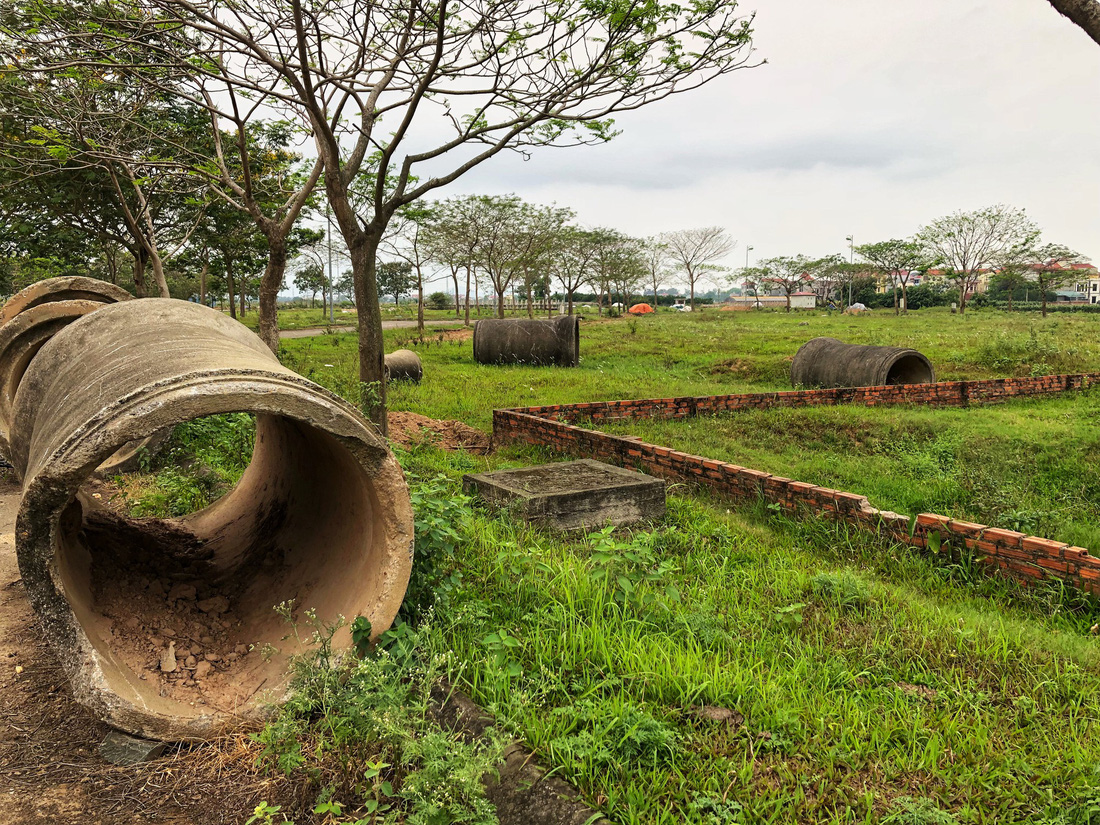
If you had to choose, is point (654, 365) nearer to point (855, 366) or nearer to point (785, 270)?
point (855, 366)

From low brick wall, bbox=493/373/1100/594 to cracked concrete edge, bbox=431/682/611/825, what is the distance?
137 inches

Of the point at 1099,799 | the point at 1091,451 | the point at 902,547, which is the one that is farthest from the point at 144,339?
the point at 1091,451

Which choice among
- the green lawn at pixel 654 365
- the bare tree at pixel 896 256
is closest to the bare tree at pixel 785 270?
the bare tree at pixel 896 256

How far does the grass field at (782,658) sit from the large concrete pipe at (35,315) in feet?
10.5

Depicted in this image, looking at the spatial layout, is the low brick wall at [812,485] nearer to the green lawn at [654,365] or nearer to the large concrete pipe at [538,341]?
the green lawn at [654,365]

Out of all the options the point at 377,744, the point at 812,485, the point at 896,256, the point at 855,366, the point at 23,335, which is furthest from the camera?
the point at 896,256

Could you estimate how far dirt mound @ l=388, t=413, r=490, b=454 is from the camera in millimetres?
8602

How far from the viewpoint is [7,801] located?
2.70m

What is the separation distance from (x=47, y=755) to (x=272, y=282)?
797 cm

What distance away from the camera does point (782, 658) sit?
10.8 ft

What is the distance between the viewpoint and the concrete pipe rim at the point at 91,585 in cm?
274

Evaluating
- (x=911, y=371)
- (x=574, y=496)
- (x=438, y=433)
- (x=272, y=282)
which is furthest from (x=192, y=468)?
(x=911, y=371)

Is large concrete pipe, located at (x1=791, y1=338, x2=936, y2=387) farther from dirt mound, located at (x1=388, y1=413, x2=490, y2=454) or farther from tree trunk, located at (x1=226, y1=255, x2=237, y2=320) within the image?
tree trunk, located at (x1=226, y1=255, x2=237, y2=320)

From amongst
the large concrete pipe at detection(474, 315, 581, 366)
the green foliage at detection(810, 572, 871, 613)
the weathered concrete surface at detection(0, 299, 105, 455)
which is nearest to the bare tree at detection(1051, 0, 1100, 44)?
the green foliage at detection(810, 572, 871, 613)
